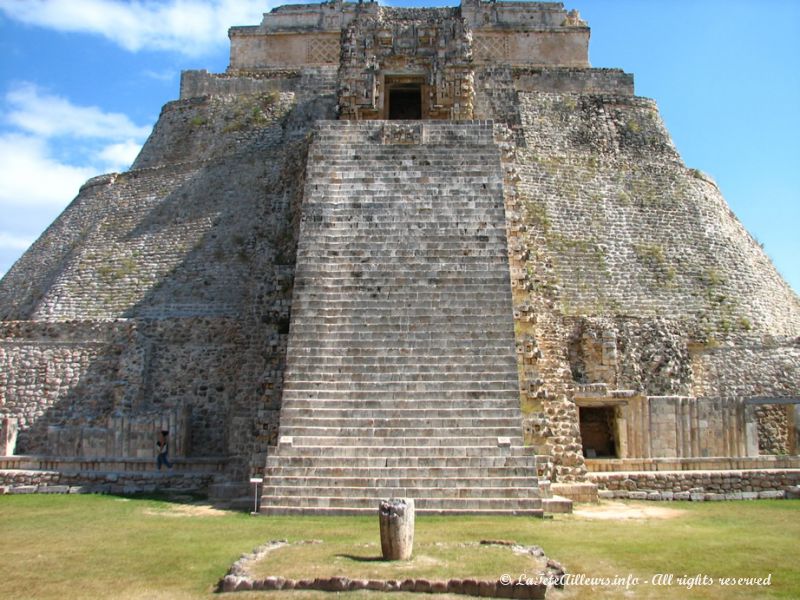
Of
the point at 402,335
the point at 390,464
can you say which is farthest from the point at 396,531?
the point at 402,335

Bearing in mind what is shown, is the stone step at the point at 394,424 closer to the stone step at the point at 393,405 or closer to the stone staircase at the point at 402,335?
the stone staircase at the point at 402,335

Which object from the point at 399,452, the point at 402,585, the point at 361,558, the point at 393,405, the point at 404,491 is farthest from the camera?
the point at 393,405

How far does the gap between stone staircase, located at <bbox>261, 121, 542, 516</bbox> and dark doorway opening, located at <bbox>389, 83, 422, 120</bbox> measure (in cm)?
601

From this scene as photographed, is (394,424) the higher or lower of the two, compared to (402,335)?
lower

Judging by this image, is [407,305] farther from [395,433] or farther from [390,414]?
[395,433]

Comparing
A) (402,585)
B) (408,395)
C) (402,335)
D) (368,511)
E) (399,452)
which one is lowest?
(402,585)

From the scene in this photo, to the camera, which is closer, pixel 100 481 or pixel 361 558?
pixel 361 558

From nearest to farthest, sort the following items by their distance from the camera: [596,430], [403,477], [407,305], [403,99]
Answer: [403,477] → [407,305] → [596,430] → [403,99]

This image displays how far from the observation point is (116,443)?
13672mm

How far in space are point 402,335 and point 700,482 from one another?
4.98 meters

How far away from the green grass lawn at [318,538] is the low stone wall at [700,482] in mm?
1064

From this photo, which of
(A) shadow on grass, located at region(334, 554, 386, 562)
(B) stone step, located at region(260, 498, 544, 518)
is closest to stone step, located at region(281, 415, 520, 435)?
(B) stone step, located at region(260, 498, 544, 518)

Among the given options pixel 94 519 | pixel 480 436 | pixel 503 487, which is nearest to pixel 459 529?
pixel 503 487

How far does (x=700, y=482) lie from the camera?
1220cm
